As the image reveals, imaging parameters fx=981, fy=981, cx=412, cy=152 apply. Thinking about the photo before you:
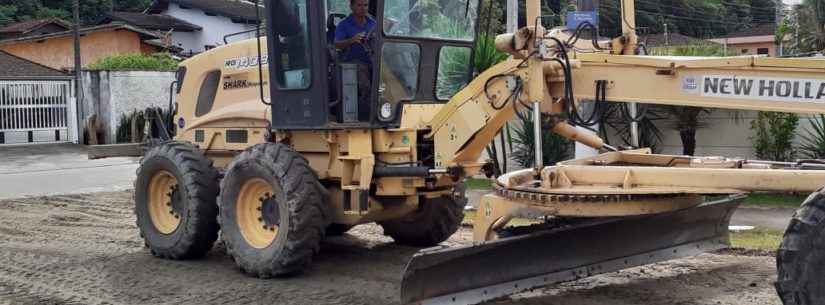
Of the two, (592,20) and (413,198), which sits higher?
(592,20)

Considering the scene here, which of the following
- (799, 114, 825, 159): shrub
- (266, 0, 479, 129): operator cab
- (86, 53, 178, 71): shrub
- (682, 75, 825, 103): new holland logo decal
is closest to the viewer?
(682, 75, 825, 103): new holland logo decal

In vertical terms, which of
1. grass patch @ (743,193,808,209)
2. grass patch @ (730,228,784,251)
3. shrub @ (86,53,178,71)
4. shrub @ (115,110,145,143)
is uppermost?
shrub @ (86,53,178,71)

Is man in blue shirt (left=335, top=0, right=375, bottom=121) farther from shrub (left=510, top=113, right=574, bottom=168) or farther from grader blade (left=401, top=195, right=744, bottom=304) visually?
shrub (left=510, top=113, right=574, bottom=168)

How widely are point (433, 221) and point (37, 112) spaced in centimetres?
1902

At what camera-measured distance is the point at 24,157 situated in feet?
73.6

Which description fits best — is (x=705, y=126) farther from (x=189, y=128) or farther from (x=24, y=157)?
(x=24, y=157)

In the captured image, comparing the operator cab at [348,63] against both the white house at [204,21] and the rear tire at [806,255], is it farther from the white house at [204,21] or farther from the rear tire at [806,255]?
the white house at [204,21]

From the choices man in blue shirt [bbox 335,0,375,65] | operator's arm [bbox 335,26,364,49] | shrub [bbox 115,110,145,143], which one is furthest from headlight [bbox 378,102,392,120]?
shrub [bbox 115,110,145,143]

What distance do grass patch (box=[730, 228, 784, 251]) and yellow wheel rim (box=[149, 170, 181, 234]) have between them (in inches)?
215

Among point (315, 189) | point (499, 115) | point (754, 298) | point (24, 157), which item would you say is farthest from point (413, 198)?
point (24, 157)

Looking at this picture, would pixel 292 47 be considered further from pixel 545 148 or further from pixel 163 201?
pixel 545 148

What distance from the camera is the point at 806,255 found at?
5199 mm

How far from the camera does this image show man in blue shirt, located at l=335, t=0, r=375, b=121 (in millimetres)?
8359

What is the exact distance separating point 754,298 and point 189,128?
5.80 m
